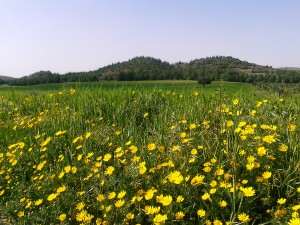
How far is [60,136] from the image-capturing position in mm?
5355

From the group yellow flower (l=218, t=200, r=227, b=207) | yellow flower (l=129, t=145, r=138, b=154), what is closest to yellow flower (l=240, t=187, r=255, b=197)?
yellow flower (l=218, t=200, r=227, b=207)

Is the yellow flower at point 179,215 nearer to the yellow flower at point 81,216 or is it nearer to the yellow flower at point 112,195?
the yellow flower at point 112,195

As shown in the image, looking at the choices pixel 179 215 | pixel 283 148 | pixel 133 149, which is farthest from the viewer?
pixel 133 149

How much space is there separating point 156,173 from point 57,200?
111 cm

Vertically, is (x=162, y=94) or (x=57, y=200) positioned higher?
(x=162, y=94)

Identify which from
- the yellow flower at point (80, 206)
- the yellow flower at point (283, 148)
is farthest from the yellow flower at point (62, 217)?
the yellow flower at point (283, 148)

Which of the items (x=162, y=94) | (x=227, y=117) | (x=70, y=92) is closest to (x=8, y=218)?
(x=227, y=117)

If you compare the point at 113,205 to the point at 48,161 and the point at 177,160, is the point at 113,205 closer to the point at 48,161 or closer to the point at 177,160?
the point at 177,160

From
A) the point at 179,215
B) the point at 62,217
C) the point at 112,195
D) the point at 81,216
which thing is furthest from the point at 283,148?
the point at 62,217

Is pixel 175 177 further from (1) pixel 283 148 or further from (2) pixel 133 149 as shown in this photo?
(1) pixel 283 148

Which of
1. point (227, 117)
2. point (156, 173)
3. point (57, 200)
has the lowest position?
point (57, 200)

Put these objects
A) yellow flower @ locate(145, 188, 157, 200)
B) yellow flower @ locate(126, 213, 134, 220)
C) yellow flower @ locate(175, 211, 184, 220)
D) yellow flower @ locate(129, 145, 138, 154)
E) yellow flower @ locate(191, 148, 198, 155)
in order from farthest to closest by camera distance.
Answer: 1. yellow flower @ locate(129, 145, 138, 154)
2. yellow flower @ locate(191, 148, 198, 155)
3. yellow flower @ locate(145, 188, 157, 200)
4. yellow flower @ locate(126, 213, 134, 220)
5. yellow flower @ locate(175, 211, 184, 220)

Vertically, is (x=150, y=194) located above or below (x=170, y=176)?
below

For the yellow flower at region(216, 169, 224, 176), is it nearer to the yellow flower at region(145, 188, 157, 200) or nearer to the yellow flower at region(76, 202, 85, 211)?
the yellow flower at region(145, 188, 157, 200)
